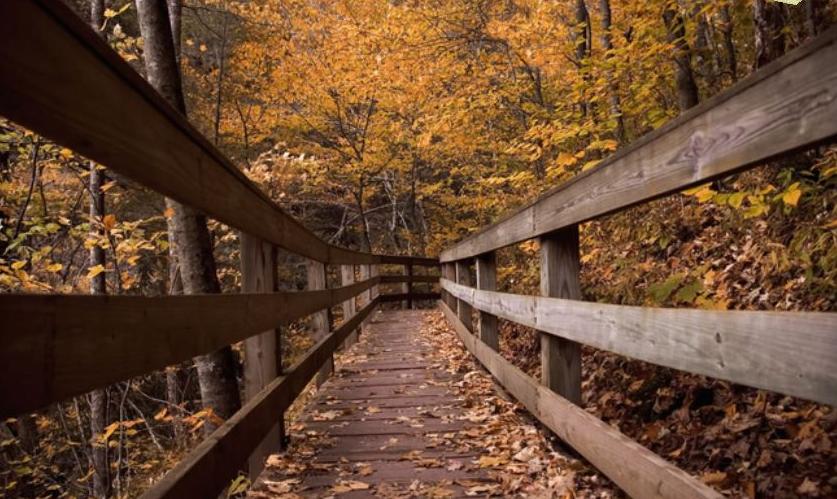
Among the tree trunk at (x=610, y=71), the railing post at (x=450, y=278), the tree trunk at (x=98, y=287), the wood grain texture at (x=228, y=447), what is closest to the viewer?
the wood grain texture at (x=228, y=447)

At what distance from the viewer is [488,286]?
5.81 m

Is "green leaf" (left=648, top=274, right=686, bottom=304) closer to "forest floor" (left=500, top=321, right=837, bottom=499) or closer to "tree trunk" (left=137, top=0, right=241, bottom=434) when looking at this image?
"forest floor" (left=500, top=321, right=837, bottom=499)

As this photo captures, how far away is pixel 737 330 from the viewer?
167cm

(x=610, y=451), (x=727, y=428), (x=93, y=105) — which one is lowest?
(x=727, y=428)

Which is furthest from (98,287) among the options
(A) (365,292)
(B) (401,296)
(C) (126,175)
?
(B) (401,296)

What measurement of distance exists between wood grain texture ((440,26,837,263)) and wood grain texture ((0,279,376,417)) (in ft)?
5.45

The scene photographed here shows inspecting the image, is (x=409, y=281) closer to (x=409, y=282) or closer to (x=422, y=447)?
(x=409, y=282)

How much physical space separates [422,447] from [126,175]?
280 cm

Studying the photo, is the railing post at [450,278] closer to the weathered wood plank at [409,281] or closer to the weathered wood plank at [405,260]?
the weathered wood plank at [405,260]

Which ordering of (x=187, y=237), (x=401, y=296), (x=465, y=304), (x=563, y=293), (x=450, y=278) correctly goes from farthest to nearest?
1. (x=401, y=296)
2. (x=450, y=278)
3. (x=465, y=304)
4. (x=187, y=237)
5. (x=563, y=293)

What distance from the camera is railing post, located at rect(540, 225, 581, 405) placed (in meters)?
3.35

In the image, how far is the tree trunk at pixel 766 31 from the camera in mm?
5348

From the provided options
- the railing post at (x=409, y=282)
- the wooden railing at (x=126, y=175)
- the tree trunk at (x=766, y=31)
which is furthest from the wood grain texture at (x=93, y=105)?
the railing post at (x=409, y=282)

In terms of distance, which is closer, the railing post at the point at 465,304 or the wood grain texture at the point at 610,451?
the wood grain texture at the point at 610,451
